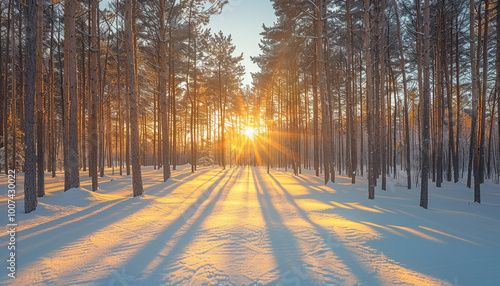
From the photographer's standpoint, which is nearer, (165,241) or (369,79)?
(165,241)

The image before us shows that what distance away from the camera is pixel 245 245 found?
13.7 feet

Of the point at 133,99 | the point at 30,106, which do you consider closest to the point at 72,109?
→ the point at 133,99

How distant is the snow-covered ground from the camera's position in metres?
3.12

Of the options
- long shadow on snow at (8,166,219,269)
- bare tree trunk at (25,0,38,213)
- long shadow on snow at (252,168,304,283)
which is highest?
bare tree trunk at (25,0,38,213)

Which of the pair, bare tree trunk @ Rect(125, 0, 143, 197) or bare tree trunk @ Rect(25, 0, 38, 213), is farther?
bare tree trunk @ Rect(125, 0, 143, 197)

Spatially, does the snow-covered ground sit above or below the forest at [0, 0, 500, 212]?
below

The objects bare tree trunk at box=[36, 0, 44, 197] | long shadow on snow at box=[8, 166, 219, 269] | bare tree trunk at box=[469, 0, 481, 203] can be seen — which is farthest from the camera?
bare tree trunk at box=[469, 0, 481, 203]

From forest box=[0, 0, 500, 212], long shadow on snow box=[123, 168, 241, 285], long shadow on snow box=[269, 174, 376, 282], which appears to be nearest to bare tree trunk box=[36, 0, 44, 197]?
forest box=[0, 0, 500, 212]

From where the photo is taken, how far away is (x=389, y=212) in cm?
704

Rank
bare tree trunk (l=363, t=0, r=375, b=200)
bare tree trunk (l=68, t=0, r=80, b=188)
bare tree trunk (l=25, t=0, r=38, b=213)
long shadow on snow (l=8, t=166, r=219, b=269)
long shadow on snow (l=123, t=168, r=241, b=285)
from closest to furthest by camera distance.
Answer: long shadow on snow (l=123, t=168, r=241, b=285), long shadow on snow (l=8, t=166, r=219, b=269), bare tree trunk (l=25, t=0, r=38, b=213), bare tree trunk (l=68, t=0, r=80, b=188), bare tree trunk (l=363, t=0, r=375, b=200)

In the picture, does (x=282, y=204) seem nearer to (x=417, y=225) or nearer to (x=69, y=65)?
(x=417, y=225)

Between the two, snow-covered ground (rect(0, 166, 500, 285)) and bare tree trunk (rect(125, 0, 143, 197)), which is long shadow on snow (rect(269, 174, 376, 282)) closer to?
snow-covered ground (rect(0, 166, 500, 285))

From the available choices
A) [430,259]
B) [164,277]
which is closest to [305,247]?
[430,259]

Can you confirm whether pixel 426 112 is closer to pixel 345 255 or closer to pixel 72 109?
pixel 345 255
